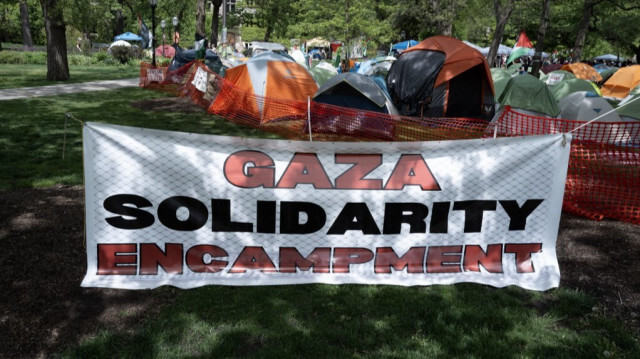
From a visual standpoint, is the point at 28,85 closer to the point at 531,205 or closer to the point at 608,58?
the point at 531,205

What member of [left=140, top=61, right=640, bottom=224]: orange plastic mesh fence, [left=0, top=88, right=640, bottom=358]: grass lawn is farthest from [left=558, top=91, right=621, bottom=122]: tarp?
[left=0, top=88, right=640, bottom=358]: grass lawn

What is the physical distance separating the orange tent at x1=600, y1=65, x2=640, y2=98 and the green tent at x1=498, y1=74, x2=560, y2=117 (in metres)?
15.2

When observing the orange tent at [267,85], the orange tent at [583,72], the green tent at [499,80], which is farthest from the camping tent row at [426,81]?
the orange tent at [583,72]

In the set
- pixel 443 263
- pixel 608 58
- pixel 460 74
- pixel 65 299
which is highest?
pixel 608 58

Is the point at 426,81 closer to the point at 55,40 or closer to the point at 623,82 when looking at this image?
the point at 55,40

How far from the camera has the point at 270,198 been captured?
4102 mm

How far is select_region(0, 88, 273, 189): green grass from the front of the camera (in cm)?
736

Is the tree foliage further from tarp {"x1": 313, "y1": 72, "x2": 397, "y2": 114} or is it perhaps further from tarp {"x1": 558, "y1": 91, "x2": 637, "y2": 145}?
tarp {"x1": 558, "y1": 91, "x2": 637, "y2": 145}

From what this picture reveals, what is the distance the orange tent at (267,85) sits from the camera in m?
12.6

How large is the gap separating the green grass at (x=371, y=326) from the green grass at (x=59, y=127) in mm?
2824

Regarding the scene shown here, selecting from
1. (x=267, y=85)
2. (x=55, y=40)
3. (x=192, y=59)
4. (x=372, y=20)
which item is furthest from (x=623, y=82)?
(x=55, y=40)

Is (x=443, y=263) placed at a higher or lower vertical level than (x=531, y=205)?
lower

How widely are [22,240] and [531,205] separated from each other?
5101mm

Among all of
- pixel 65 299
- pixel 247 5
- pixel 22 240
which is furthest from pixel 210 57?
pixel 247 5
